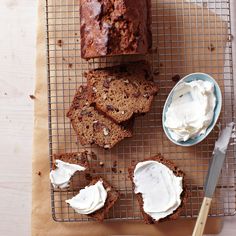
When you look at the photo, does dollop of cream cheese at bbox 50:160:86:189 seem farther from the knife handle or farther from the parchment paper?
the knife handle

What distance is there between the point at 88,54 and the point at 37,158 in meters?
0.59

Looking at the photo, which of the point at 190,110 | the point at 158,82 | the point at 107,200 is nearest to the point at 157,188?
the point at 107,200

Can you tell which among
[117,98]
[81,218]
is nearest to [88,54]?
[117,98]

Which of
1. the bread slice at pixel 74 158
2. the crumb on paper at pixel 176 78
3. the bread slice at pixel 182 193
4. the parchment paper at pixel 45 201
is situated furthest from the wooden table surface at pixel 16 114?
the crumb on paper at pixel 176 78

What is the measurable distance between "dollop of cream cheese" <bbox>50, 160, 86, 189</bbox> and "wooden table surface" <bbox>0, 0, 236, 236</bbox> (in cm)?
19

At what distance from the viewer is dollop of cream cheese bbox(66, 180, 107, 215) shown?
226cm

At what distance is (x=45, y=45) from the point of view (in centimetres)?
238

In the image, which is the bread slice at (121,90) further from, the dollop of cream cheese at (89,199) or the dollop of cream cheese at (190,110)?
the dollop of cream cheese at (89,199)

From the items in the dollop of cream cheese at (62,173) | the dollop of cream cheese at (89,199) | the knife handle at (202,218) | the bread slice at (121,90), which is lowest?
the knife handle at (202,218)

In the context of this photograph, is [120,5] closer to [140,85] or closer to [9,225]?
[140,85]

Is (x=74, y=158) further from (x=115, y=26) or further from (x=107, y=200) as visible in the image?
(x=115, y=26)

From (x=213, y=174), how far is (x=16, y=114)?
1.00m

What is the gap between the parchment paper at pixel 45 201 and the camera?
2377mm

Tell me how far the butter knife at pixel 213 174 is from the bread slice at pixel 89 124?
18.9 inches
